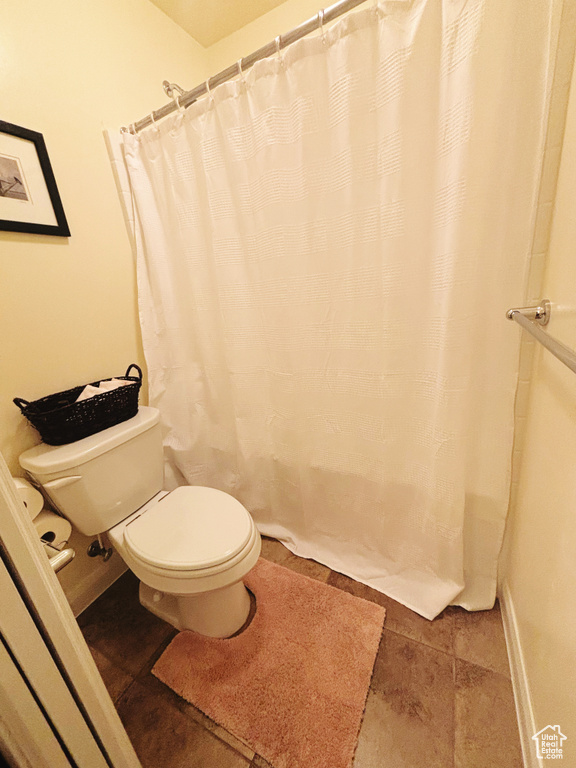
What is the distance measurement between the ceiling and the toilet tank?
5.56 ft

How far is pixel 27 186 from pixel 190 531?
125 centimetres

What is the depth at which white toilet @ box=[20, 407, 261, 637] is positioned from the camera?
870 millimetres

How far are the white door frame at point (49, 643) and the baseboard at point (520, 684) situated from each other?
0.94 metres

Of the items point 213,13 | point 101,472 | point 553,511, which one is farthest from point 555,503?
point 213,13

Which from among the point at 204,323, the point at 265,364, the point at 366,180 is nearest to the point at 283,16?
the point at 366,180

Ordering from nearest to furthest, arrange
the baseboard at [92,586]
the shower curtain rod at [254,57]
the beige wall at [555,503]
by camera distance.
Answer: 1. the beige wall at [555,503]
2. the shower curtain rod at [254,57]
3. the baseboard at [92,586]

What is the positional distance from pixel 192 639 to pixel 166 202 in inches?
65.4

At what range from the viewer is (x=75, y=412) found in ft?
3.17

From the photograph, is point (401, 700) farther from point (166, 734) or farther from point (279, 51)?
point (279, 51)

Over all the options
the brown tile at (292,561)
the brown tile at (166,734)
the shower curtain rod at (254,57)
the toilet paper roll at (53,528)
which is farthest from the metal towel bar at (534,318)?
the toilet paper roll at (53,528)

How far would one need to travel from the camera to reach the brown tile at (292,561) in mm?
1246

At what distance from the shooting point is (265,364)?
119cm

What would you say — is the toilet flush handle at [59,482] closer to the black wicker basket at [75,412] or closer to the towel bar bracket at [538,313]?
the black wicker basket at [75,412]

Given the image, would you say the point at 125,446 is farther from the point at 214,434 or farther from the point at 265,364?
the point at 265,364
